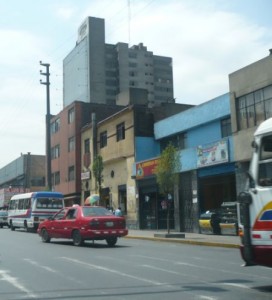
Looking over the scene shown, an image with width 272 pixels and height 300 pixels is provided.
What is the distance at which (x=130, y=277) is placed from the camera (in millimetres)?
10547

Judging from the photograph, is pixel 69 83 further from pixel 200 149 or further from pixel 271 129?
pixel 271 129

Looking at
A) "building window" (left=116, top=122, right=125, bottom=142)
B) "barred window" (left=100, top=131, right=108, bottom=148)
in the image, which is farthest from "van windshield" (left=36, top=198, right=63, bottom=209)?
"barred window" (left=100, top=131, right=108, bottom=148)

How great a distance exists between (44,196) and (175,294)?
26.3 meters

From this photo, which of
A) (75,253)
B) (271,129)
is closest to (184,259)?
(75,253)

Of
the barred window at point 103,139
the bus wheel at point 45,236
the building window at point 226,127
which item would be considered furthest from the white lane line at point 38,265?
the barred window at point 103,139

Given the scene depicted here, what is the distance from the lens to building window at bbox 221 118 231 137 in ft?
92.2

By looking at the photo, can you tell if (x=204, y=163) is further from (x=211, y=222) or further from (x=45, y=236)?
(x=45, y=236)

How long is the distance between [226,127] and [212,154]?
79.1 inches

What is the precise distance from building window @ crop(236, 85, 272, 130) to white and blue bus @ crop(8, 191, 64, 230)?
14.5m

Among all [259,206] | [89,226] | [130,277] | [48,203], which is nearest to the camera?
[259,206]

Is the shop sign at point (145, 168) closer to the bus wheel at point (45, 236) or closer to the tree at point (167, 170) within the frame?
the tree at point (167, 170)

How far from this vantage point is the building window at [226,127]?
2809 centimetres

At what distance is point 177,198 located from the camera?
1224 inches

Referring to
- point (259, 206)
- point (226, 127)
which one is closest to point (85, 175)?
Answer: point (226, 127)
